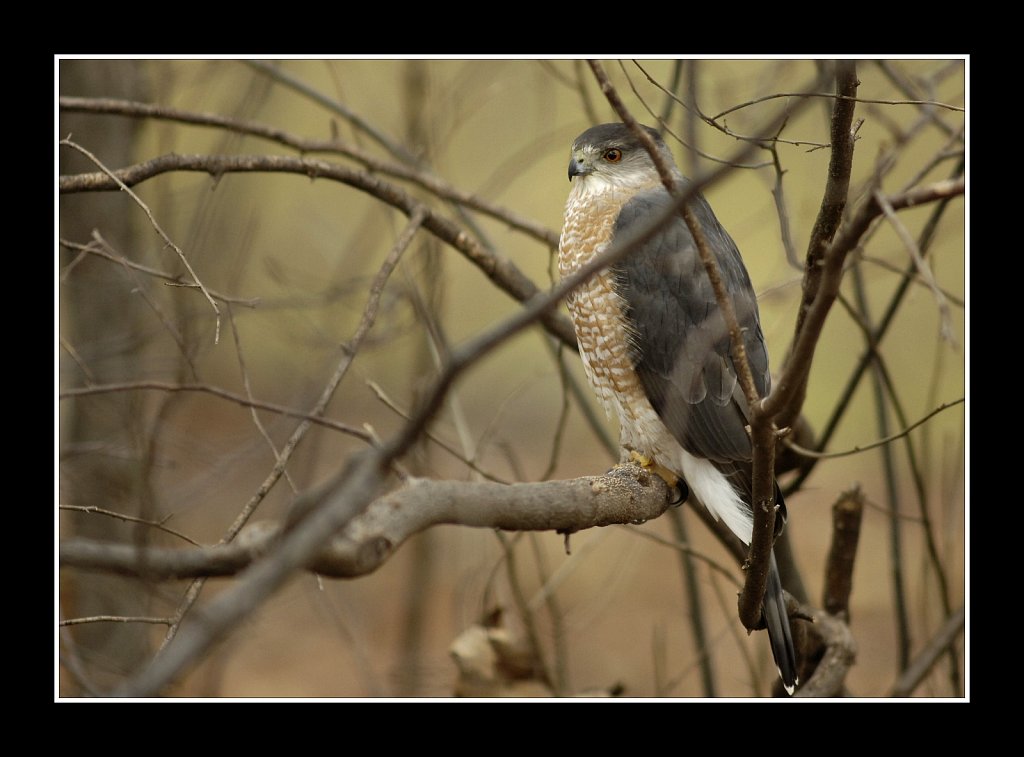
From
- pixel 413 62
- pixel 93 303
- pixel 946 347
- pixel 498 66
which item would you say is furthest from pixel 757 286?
pixel 93 303

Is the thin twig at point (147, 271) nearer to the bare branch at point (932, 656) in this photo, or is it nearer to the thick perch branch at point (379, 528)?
the thick perch branch at point (379, 528)

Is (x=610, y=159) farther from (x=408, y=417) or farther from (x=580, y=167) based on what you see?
(x=408, y=417)

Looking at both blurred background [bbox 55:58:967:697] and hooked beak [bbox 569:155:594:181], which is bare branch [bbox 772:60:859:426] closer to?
blurred background [bbox 55:58:967:697]

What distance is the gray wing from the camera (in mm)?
2689

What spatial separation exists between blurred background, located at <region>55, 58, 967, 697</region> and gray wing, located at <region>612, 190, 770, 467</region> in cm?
24

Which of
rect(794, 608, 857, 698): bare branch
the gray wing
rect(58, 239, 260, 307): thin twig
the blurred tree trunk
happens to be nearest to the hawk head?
the gray wing

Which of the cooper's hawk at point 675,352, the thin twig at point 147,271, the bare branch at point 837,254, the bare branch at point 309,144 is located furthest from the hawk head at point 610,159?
the bare branch at point 837,254

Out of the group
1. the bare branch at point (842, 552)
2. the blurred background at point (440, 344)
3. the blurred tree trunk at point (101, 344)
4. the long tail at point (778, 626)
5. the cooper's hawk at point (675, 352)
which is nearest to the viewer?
the long tail at point (778, 626)

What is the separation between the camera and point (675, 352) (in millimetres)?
2785

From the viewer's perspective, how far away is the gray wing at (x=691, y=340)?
2.69 m

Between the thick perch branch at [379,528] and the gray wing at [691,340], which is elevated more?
the gray wing at [691,340]

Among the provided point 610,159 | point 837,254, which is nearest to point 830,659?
point 610,159

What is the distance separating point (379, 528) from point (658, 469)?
1804 mm

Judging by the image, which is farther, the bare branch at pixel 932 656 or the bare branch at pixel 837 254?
the bare branch at pixel 932 656
